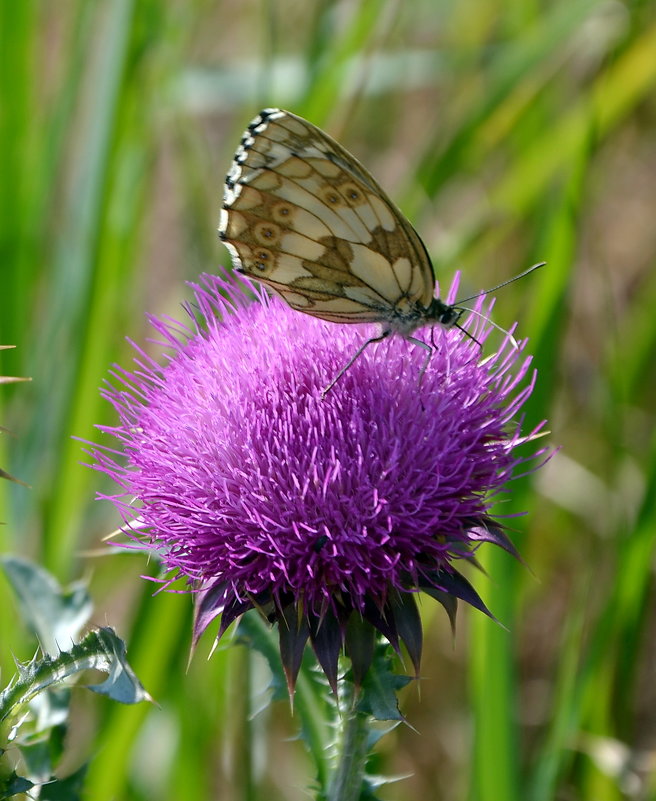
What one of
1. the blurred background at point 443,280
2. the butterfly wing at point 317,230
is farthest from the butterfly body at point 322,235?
the blurred background at point 443,280

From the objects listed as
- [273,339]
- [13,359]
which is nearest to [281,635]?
[273,339]

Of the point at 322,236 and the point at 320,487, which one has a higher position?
the point at 322,236

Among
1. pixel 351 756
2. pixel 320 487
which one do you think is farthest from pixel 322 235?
pixel 351 756

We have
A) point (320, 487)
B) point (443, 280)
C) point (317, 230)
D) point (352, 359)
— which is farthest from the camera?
point (443, 280)

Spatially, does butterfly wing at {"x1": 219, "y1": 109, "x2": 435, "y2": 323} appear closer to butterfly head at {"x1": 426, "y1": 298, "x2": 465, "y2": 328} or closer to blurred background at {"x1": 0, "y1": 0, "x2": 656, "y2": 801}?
butterfly head at {"x1": 426, "y1": 298, "x2": 465, "y2": 328}

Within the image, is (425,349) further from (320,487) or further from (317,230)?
(320,487)

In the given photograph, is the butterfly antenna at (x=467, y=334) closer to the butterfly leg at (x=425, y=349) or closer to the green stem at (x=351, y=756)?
the butterfly leg at (x=425, y=349)
